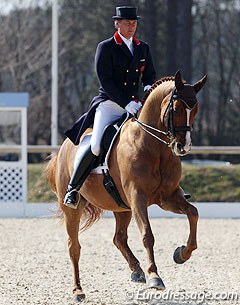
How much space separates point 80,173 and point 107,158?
1.18 ft

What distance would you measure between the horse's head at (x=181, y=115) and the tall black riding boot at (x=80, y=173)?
3.78 ft

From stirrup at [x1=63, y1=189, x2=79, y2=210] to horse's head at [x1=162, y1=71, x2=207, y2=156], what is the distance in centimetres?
141

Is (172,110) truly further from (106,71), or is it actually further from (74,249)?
(74,249)

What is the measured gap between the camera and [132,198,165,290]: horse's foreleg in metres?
6.22

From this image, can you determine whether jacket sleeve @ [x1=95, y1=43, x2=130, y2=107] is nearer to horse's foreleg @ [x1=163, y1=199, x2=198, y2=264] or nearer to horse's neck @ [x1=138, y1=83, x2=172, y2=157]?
horse's neck @ [x1=138, y1=83, x2=172, y2=157]

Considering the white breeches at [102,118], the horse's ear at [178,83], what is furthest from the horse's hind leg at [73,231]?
the horse's ear at [178,83]

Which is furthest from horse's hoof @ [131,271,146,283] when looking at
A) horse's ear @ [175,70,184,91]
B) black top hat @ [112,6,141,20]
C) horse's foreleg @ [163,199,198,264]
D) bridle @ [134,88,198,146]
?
black top hat @ [112,6,141,20]

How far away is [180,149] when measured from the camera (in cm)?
642

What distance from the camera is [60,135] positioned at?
2523 centimetres

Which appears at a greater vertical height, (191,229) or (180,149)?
(180,149)

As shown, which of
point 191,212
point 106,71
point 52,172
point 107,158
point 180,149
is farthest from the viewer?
point 52,172

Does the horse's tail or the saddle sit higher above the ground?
the saddle

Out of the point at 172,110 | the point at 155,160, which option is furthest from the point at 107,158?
the point at 172,110

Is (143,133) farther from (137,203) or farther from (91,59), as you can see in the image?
(91,59)
